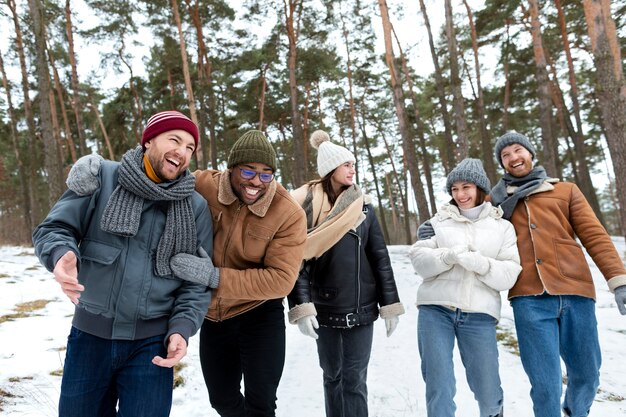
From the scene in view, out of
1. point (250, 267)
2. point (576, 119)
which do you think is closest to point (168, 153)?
point (250, 267)

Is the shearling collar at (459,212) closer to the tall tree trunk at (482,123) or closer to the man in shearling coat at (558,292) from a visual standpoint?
the man in shearling coat at (558,292)

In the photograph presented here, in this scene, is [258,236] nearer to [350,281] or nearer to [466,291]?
[350,281]

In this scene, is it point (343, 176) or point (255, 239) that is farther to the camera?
point (343, 176)

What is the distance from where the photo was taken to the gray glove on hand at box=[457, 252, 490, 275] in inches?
99.6

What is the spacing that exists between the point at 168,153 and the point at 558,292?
8.75 feet

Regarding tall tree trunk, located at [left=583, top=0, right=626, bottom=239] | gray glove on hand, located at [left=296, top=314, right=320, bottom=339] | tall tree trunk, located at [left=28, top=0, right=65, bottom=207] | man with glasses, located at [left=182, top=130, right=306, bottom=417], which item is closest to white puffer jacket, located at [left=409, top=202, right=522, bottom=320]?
gray glove on hand, located at [left=296, top=314, right=320, bottom=339]

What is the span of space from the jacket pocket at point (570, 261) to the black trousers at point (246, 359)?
202 cm

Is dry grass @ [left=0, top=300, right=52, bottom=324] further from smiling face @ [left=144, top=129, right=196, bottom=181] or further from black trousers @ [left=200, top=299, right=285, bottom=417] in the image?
smiling face @ [left=144, top=129, right=196, bottom=181]

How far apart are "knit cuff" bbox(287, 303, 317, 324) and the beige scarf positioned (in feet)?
1.14

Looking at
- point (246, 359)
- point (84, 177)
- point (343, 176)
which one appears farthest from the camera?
point (343, 176)

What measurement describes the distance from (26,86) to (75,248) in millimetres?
18063

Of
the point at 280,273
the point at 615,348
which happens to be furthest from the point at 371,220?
the point at 615,348

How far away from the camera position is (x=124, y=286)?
1.68m

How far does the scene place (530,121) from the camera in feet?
72.2
